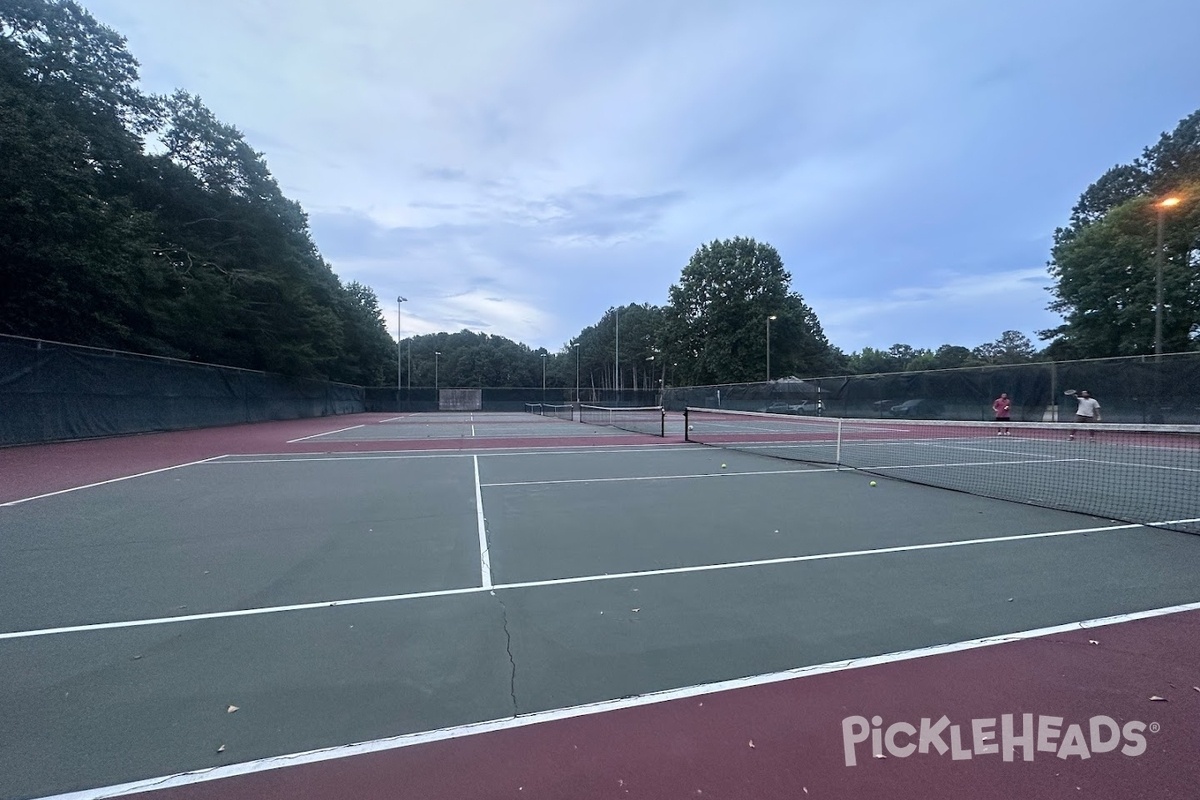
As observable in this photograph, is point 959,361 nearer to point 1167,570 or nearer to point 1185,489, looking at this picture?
point 1185,489

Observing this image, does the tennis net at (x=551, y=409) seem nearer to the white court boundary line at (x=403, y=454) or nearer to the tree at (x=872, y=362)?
the white court boundary line at (x=403, y=454)

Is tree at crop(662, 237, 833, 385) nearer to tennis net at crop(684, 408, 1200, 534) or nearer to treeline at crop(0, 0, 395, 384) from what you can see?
tennis net at crop(684, 408, 1200, 534)

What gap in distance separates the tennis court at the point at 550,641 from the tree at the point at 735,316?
51.8m

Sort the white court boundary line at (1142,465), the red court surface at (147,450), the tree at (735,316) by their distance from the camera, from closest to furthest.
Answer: the red court surface at (147,450) < the white court boundary line at (1142,465) < the tree at (735,316)

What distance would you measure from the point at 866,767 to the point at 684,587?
243 centimetres

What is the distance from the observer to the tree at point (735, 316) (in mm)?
58750

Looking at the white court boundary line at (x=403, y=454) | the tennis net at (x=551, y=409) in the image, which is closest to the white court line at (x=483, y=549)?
the white court boundary line at (x=403, y=454)

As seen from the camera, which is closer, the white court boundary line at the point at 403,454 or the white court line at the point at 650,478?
the white court line at the point at 650,478

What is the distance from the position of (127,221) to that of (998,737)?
30889 millimetres

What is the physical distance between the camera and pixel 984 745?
2.74 meters

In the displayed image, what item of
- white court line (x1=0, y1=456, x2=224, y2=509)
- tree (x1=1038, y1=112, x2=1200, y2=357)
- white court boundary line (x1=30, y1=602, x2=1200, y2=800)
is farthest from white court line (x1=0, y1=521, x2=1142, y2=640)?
tree (x1=1038, y1=112, x2=1200, y2=357)

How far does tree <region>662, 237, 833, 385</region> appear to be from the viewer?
5875cm

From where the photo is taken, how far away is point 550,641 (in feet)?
12.8

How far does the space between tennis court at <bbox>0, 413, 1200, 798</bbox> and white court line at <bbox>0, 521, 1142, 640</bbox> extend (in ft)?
0.12
